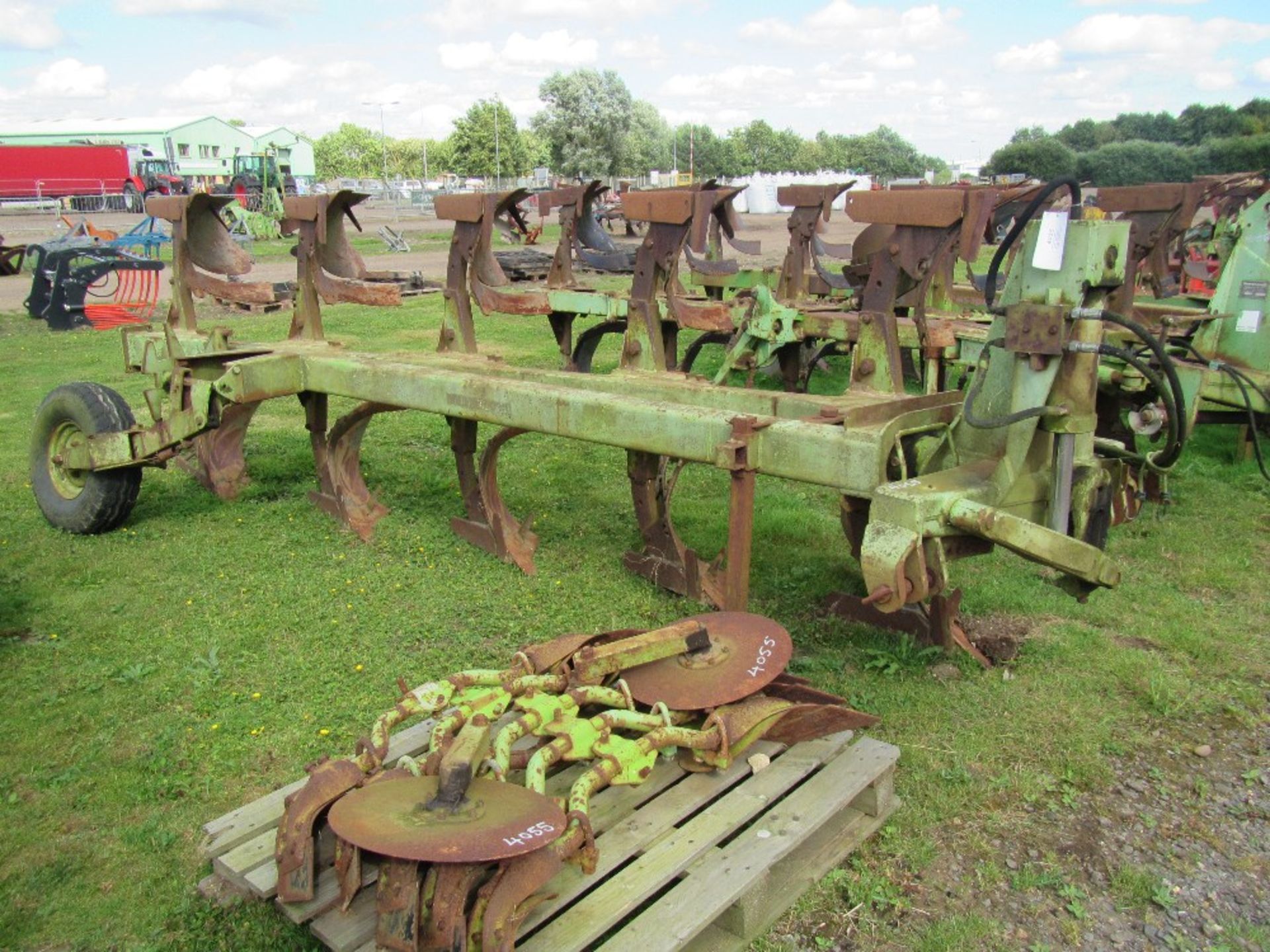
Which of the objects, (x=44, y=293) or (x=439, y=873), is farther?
(x=44, y=293)

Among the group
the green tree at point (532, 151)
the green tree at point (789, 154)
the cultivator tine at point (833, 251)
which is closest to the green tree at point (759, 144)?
the green tree at point (789, 154)

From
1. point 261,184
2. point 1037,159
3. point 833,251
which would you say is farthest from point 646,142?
point 833,251

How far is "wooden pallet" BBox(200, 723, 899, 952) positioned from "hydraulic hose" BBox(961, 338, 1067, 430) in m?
1.06

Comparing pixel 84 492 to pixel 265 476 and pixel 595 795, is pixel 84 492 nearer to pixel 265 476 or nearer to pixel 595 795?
pixel 265 476

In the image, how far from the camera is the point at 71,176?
3859cm

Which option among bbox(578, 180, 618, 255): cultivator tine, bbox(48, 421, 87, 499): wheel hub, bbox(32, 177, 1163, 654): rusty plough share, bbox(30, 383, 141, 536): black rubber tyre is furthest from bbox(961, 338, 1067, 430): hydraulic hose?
bbox(578, 180, 618, 255): cultivator tine

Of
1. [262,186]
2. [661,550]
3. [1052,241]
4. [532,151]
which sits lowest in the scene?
[661,550]

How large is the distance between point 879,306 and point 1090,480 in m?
1.07

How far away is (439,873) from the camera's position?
2.25 meters

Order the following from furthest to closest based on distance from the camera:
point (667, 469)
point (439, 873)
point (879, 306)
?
point (667, 469)
point (879, 306)
point (439, 873)

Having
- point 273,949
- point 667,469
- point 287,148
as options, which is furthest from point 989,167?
point 273,949

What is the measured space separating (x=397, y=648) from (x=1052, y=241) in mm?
2808

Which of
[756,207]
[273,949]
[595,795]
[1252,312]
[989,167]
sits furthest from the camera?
[989,167]

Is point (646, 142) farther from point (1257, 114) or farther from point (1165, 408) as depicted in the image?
point (1165, 408)
